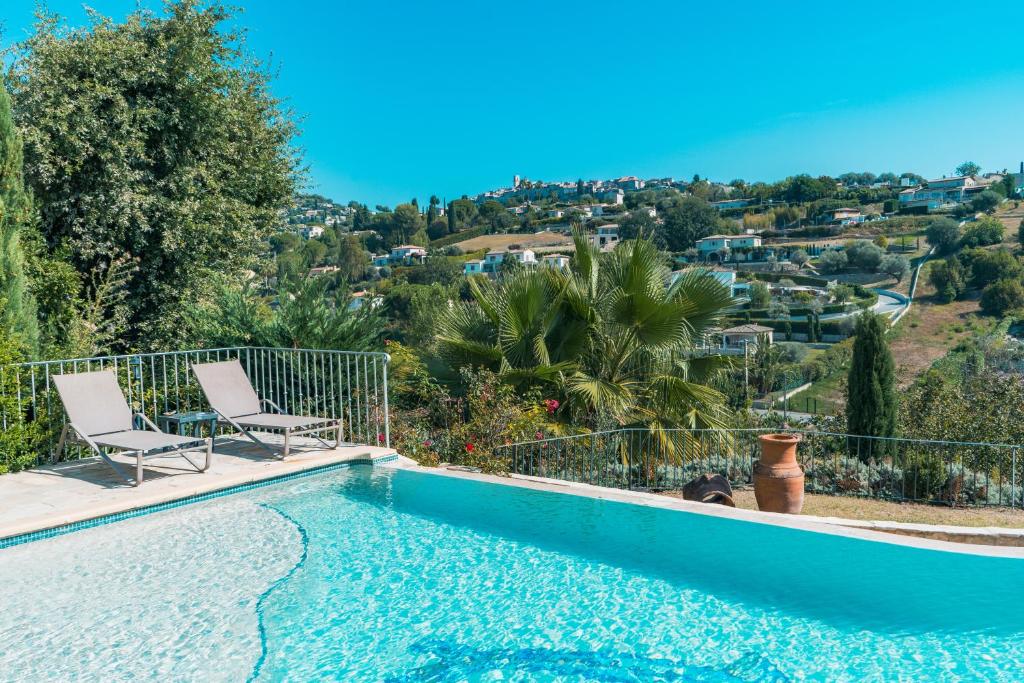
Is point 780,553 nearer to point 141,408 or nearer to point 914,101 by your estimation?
point 141,408

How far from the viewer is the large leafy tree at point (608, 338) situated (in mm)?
9297

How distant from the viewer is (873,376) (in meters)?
13.5

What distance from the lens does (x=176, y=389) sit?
776cm

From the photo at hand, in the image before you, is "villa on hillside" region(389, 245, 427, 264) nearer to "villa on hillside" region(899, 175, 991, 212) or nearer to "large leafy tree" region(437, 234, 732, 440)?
"villa on hillside" region(899, 175, 991, 212)

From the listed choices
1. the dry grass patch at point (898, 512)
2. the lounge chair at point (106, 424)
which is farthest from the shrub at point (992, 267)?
the lounge chair at point (106, 424)

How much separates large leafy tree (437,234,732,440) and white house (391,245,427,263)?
76.9 m

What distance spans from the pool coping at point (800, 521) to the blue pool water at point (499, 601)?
Result: 8cm

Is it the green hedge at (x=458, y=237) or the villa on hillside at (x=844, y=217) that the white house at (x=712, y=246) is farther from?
the green hedge at (x=458, y=237)

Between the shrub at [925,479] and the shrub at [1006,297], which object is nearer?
the shrub at [925,479]

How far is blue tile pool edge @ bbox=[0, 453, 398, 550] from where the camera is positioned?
502 centimetres

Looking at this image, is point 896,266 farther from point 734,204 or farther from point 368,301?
point 368,301

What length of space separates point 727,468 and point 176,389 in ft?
23.3

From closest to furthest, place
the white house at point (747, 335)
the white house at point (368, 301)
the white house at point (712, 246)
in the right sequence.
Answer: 1. the white house at point (368, 301)
2. the white house at point (747, 335)
3. the white house at point (712, 246)

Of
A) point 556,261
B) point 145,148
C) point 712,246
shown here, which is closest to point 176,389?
point 145,148
